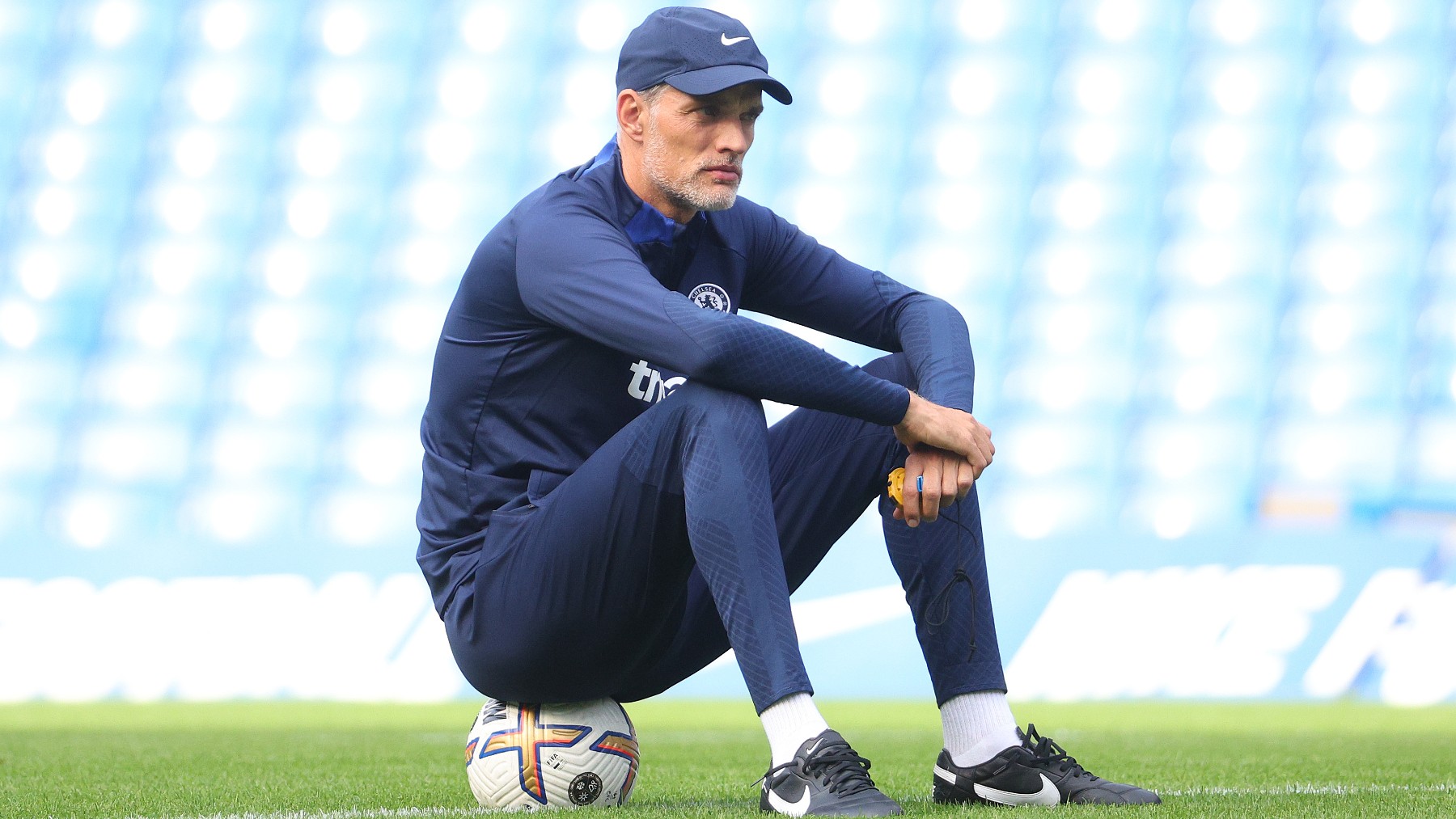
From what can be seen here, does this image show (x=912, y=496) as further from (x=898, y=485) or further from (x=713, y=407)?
(x=713, y=407)

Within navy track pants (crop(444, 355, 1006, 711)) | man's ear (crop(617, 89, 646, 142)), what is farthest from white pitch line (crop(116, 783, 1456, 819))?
man's ear (crop(617, 89, 646, 142))

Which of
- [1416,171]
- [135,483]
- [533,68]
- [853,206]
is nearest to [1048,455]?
[853,206]

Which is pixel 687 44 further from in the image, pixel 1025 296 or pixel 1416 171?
pixel 1416 171

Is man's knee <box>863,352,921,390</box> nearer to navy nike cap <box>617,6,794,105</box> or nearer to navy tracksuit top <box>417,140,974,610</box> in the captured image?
navy tracksuit top <box>417,140,974,610</box>

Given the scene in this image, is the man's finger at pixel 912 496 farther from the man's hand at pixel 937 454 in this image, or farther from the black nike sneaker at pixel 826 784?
the black nike sneaker at pixel 826 784

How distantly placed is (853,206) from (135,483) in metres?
6.52

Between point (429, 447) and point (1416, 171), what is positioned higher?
point (1416, 171)

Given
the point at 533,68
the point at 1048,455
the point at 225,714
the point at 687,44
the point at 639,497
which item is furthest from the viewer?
the point at 533,68

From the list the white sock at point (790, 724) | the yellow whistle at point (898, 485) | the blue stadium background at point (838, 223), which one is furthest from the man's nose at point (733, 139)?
the blue stadium background at point (838, 223)

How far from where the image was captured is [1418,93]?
45.0 feet

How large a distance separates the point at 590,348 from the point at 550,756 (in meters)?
0.63

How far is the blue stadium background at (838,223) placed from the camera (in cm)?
1336

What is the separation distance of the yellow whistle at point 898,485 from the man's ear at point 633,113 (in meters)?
0.67

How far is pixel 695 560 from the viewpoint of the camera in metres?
2.36
